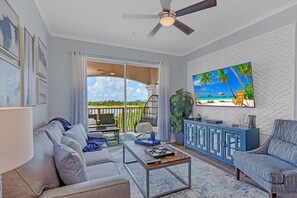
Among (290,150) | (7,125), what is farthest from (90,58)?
(290,150)

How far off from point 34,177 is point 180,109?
352 centimetres

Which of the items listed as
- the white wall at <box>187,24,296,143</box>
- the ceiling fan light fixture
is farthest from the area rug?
the ceiling fan light fixture

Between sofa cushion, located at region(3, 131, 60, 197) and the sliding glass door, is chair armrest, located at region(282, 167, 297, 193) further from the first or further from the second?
the sliding glass door

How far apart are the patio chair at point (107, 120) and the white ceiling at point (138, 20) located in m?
1.87

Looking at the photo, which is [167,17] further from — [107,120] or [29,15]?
[107,120]

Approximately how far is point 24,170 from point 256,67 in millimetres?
3475

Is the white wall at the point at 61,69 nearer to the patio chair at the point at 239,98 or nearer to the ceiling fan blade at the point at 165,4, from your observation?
the ceiling fan blade at the point at 165,4

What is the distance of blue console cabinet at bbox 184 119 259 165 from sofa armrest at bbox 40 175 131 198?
2.19 metres

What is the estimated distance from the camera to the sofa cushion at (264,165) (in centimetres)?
173

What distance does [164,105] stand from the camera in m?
4.51

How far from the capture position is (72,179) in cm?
132

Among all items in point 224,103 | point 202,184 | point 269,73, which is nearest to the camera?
point 202,184

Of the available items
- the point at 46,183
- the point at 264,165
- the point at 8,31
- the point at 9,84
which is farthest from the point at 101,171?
the point at 264,165

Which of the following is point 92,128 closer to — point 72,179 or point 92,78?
point 92,78
